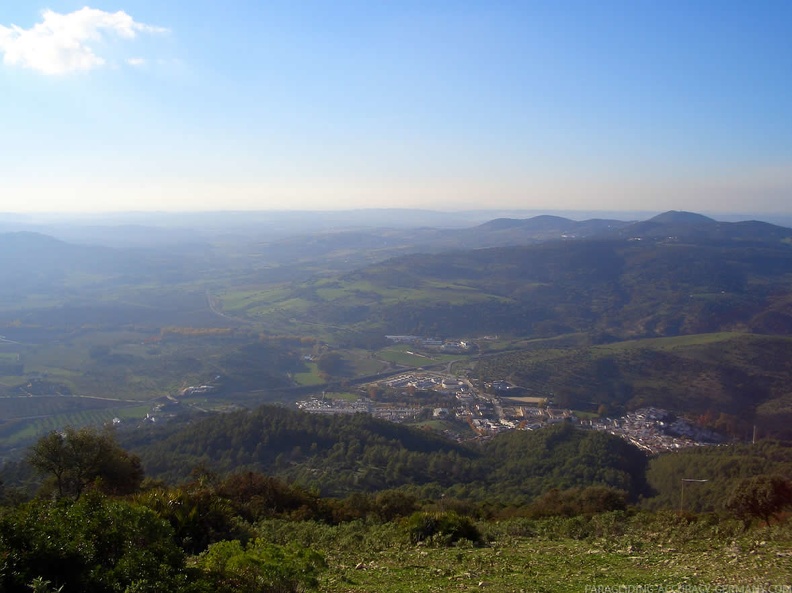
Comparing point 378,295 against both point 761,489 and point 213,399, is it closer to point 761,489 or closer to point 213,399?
point 213,399

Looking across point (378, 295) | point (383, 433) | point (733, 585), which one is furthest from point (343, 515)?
point (378, 295)

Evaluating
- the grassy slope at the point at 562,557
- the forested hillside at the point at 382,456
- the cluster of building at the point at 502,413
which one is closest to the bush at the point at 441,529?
the grassy slope at the point at 562,557

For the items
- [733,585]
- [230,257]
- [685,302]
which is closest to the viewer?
[733,585]

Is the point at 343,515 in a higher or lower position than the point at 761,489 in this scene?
lower

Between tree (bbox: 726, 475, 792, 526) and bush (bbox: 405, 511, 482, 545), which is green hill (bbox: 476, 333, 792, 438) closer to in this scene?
tree (bbox: 726, 475, 792, 526)

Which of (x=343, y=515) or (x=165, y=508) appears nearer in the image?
(x=165, y=508)

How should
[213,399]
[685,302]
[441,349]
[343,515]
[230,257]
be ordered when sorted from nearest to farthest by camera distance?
[343,515] < [213,399] < [441,349] < [685,302] < [230,257]
